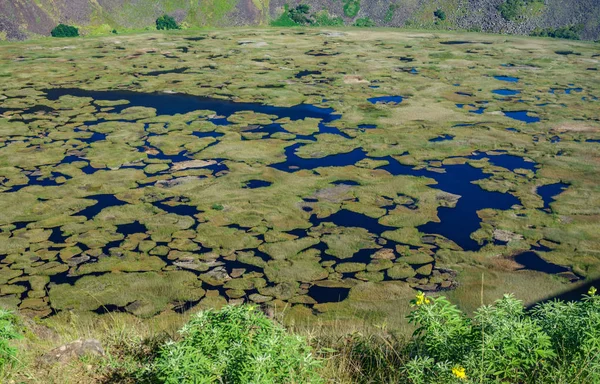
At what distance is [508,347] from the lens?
3.17 meters

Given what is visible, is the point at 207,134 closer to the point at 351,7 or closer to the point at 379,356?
the point at 379,356

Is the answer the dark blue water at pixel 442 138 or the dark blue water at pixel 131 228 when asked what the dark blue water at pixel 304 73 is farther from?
the dark blue water at pixel 131 228

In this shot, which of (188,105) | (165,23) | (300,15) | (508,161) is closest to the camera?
(508,161)

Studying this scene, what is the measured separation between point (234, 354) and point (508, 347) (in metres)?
1.60

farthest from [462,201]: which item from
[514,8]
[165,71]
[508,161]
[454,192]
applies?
[514,8]

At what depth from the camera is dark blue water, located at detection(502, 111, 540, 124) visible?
12703 millimetres

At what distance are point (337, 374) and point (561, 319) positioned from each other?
1.52m

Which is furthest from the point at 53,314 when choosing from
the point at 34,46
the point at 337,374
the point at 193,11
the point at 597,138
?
the point at 193,11

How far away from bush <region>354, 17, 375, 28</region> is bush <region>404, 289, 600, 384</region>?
115 ft

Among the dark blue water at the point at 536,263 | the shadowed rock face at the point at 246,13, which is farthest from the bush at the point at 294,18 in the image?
the dark blue water at the point at 536,263

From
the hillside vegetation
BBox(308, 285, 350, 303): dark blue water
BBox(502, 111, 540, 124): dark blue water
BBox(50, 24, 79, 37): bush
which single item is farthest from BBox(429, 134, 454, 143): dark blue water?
BBox(50, 24, 79, 37): bush

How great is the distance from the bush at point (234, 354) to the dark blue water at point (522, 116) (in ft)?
36.0

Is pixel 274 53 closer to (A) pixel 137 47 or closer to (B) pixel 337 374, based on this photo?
(A) pixel 137 47

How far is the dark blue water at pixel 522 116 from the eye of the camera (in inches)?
500
